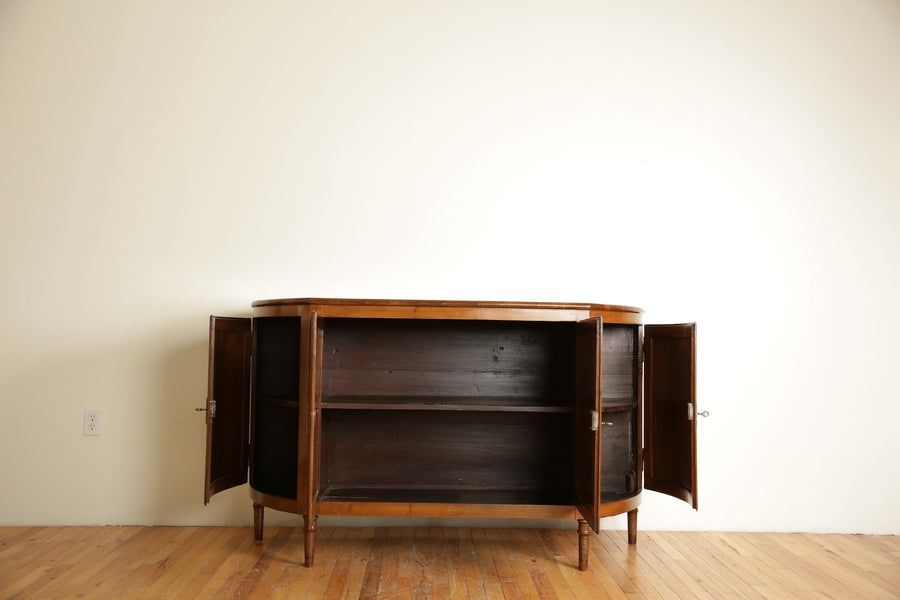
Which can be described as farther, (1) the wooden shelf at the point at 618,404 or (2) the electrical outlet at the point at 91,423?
(2) the electrical outlet at the point at 91,423

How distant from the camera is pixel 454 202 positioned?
2.69 m

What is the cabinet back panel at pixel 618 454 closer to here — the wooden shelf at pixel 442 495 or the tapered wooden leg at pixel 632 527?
the tapered wooden leg at pixel 632 527

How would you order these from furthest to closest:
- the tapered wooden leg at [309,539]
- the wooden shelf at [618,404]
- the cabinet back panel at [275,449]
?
the cabinet back panel at [275,449]
the wooden shelf at [618,404]
the tapered wooden leg at [309,539]

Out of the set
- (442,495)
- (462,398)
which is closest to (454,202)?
(462,398)

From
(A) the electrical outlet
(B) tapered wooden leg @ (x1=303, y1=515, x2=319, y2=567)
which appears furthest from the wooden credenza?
(A) the electrical outlet

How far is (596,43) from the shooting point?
8.98 feet

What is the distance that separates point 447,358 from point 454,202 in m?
0.67

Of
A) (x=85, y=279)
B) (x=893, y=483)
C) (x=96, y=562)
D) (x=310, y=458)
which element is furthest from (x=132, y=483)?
(x=893, y=483)

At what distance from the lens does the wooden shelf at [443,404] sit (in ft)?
7.13

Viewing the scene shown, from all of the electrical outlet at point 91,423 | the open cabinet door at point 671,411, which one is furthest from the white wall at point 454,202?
the open cabinet door at point 671,411

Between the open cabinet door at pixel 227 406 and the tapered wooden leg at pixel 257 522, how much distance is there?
12 cm

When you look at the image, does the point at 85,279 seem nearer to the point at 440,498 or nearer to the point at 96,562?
the point at 96,562

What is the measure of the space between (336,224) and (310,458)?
1021 mm

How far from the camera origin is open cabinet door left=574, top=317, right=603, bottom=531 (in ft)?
6.52
